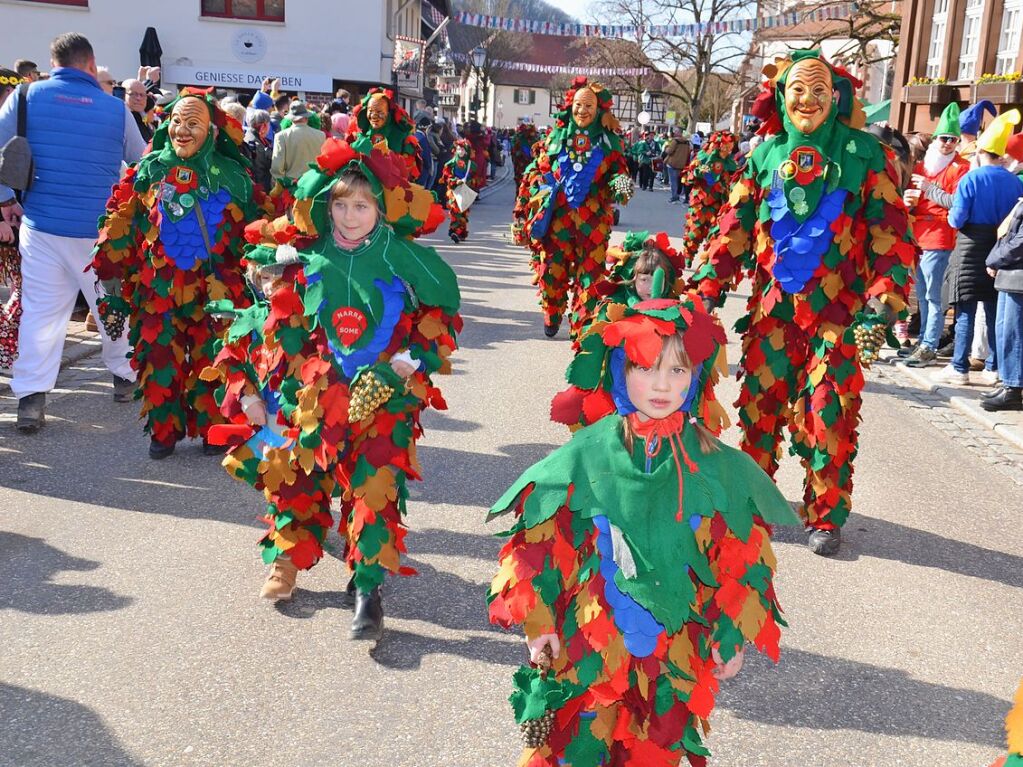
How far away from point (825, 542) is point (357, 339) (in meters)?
2.58

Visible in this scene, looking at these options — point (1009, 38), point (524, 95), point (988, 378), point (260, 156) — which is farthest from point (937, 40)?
point (524, 95)

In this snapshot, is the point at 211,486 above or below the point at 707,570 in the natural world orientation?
below

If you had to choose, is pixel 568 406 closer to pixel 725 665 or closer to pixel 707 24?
pixel 725 665

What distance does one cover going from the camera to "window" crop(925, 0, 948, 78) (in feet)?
61.1

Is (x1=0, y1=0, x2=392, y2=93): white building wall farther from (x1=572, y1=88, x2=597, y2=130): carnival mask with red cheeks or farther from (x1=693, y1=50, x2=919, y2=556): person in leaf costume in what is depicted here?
(x1=693, y1=50, x2=919, y2=556): person in leaf costume

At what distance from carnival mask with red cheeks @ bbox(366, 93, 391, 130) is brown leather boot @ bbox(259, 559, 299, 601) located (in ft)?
18.8

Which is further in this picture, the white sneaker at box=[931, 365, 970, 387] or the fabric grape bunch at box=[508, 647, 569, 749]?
the white sneaker at box=[931, 365, 970, 387]

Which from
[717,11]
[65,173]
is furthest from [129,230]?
[717,11]

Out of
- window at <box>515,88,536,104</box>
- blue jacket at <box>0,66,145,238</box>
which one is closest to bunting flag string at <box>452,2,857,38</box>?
blue jacket at <box>0,66,145,238</box>

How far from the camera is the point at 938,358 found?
9961 mm

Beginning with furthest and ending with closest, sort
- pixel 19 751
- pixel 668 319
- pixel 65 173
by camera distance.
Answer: pixel 65 173, pixel 19 751, pixel 668 319

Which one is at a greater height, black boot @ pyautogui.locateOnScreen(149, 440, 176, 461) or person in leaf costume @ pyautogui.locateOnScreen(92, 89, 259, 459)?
person in leaf costume @ pyautogui.locateOnScreen(92, 89, 259, 459)

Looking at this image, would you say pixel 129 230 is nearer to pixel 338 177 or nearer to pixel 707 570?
pixel 338 177

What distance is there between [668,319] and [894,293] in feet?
8.21
